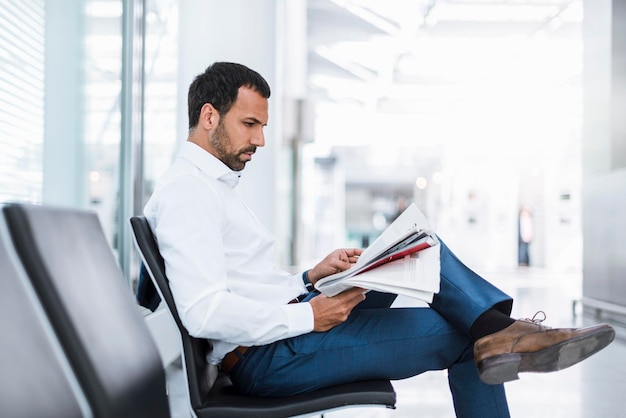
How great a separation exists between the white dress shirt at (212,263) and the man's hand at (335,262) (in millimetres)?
250

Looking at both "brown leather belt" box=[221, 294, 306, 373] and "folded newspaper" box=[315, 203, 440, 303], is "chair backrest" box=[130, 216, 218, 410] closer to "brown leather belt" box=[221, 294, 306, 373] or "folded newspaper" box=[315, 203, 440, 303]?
"brown leather belt" box=[221, 294, 306, 373]

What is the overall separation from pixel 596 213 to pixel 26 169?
5.13 metres

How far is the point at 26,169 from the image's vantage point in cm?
207

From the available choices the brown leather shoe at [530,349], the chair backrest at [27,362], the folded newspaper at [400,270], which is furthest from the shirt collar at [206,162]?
the brown leather shoe at [530,349]

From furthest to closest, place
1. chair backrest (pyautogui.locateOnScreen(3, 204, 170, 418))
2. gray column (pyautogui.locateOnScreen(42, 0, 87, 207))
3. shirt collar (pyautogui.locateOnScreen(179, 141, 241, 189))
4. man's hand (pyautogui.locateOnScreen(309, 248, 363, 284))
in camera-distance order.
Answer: gray column (pyautogui.locateOnScreen(42, 0, 87, 207))
man's hand (pyautogui.locateOnScreen(309, 248, 363, 284))
shirt collar (pyautogui.locateOnScreen(179, 141, 241, 189))
chair backrest (pyautogui.locateOnScreen(3, 204, 170, 418))

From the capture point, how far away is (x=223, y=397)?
53.7 inches

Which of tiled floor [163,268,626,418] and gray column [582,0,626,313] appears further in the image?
gray column [582,0,626,313]

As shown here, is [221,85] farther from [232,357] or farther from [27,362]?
[27,362]

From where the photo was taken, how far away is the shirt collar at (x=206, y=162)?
1.49 meters

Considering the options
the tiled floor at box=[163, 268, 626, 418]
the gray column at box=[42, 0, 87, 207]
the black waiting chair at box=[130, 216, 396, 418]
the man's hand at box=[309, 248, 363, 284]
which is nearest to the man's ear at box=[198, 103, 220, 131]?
the black waiting chair at box=[130, 216, 396, 418]

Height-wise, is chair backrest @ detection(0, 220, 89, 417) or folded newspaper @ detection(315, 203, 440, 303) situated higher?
folded newspaper @ detection(315, 203, 440, 303)

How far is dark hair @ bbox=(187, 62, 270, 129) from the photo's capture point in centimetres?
153

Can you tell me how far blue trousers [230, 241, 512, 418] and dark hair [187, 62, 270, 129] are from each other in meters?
0.60

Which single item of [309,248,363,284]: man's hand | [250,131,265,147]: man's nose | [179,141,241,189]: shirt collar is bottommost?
[309,248,363,284]: man's hand
